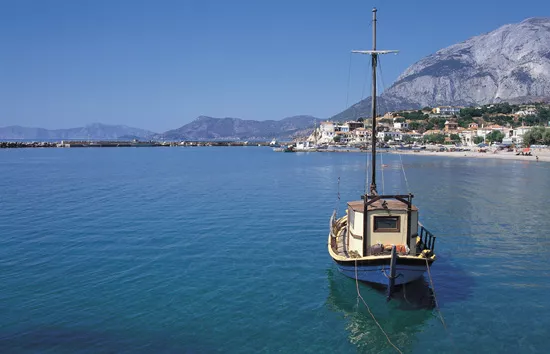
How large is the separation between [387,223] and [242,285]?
6868 mm

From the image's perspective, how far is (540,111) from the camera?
641 feet

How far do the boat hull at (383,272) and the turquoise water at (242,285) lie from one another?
0.89 meters

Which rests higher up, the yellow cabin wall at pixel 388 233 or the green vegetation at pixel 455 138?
the green vegetation at pixel 455 138

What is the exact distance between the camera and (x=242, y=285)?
18172 mm

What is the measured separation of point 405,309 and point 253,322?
19.1 feet

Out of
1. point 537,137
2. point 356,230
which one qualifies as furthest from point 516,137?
point 356,230

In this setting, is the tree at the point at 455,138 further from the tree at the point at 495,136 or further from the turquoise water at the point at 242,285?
the turquoise water at the point at 242,285

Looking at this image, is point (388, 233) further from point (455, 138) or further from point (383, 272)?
point (455, 138)

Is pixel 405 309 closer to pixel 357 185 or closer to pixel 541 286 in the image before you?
pixel 541 286

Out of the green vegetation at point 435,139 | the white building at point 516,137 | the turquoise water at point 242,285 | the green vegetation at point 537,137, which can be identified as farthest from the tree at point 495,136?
the turquoise water at point 242,285

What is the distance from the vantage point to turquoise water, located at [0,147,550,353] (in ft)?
44.6

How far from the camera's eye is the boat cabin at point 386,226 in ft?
53.3

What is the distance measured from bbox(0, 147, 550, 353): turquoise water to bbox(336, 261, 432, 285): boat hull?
885 millimetres

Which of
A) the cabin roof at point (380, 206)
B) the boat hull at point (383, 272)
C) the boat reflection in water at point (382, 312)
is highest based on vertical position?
the cabin roof at point (380, 206)
